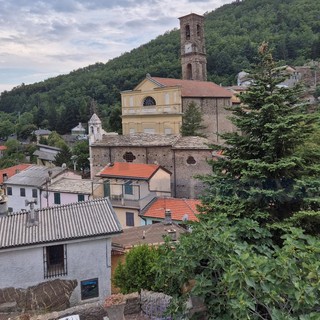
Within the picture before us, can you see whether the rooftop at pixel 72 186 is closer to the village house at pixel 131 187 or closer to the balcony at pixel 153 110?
the village house at pixel 131 187

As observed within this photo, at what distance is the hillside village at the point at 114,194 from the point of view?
44.0 feet

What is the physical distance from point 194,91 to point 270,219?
3153 cm

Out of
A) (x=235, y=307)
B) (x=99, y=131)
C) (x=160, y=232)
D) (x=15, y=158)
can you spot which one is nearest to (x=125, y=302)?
(x=235, y=307)

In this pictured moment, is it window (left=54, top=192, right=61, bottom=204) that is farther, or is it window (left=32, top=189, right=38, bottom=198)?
window (left=32, top=189, right=38, bottom=198)

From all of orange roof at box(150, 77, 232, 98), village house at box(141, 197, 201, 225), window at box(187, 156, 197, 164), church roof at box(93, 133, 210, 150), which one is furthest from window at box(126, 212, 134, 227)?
orange roof at box(150, 77, 232, 98)

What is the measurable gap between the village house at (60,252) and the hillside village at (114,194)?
0.12 feet

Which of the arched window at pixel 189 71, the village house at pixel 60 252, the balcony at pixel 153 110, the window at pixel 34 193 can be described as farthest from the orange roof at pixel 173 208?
the arched window at pixel 189 71

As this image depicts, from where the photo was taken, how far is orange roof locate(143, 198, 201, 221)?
24375 millimetres

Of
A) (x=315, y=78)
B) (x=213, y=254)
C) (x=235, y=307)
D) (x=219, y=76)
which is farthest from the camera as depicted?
(x=219, y=76)

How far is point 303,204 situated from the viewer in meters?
10.9

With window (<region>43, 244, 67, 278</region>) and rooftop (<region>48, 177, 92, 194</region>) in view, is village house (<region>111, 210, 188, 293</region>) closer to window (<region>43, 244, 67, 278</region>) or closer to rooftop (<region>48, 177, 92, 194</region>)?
window (<region>43, 244, 67, 278</region>)

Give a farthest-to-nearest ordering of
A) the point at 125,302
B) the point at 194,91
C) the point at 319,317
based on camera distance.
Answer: the point at 194,91
the point at 125,302
the point at 319,317

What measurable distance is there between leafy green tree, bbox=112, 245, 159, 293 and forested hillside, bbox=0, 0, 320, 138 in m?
69.7

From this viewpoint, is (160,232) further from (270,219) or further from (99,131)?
(99,131)
